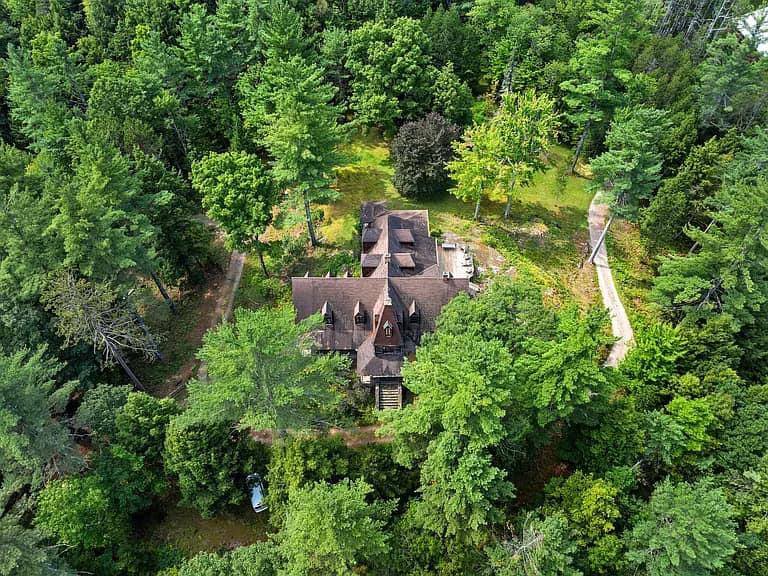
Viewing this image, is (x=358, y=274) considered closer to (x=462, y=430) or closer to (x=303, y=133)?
(x=303, y=133)

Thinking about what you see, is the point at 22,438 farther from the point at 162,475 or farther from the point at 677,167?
the point at 677,167

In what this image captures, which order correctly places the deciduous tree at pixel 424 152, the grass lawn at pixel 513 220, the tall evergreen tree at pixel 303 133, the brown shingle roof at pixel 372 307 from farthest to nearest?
the deciduous tree at pixel 424 152, the grass lawn at pixel 513 220, the tall evergreen tree at pixel 303 133, the brown shingle roof at pixel 372 307

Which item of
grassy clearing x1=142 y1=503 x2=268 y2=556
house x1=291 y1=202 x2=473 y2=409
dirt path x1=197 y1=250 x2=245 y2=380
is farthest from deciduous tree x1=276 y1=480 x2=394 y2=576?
dirt path x1=197 y1=250 x2=245 y2=380

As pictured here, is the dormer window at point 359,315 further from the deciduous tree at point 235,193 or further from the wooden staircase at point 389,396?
the deciduous tree at point 235,193

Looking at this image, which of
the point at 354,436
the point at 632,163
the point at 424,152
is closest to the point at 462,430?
the point at 354,436

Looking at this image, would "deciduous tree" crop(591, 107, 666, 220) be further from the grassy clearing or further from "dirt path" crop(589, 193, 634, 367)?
the grassy clearing

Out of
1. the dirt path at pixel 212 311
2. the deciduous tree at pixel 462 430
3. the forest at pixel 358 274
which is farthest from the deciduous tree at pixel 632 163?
the dirt path at pixel 212 311
